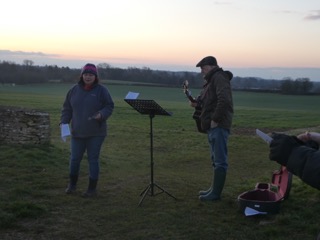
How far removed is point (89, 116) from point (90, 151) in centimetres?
54

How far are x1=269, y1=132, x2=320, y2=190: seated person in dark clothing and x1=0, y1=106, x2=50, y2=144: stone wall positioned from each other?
9.92 m

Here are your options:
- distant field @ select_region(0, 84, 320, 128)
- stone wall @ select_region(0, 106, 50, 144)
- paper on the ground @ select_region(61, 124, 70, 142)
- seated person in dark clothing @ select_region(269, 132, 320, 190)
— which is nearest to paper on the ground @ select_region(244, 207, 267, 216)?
paper on the ground @ select_region(61, 124, 70, 142)

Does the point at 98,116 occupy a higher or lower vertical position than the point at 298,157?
lower

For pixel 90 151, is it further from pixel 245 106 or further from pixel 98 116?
pixel 245 106

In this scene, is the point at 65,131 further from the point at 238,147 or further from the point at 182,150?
the point at 238,147

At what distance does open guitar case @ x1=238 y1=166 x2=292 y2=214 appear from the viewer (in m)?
5.68

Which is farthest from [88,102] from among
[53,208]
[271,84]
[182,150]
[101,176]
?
[271,84]

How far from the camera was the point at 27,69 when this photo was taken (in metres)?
89.5

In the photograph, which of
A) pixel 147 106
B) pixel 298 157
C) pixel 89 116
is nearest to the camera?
pixel 298 157

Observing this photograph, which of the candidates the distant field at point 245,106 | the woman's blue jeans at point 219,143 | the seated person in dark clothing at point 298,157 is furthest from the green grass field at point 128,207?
the distant field at point 245,106

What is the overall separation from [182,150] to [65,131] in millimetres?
7793

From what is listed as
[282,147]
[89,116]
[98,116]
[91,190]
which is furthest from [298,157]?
[91,190]

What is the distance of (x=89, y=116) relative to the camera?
22.7ft

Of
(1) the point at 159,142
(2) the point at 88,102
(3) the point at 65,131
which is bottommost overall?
(1) the point at 159,142
